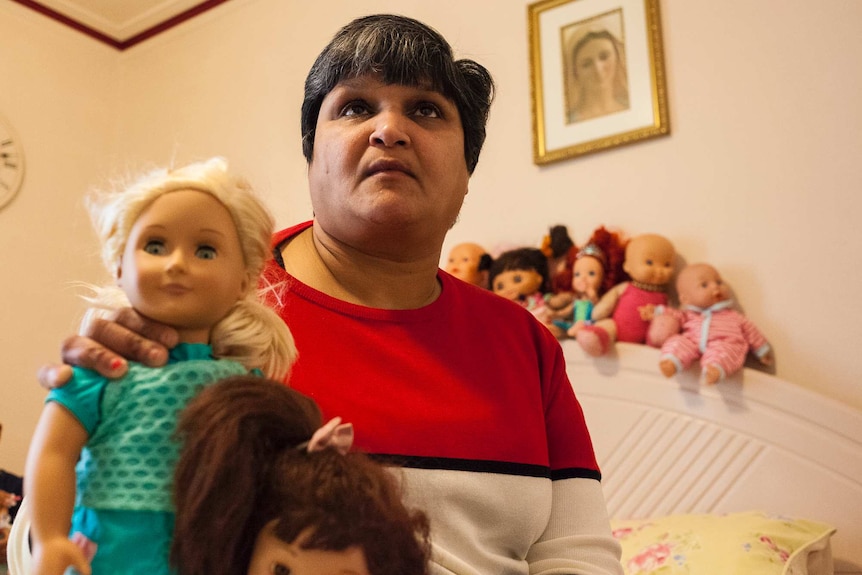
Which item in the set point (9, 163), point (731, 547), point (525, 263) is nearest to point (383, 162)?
point (731, 547)

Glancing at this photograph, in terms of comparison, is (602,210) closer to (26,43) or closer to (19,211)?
Result: (19,211)

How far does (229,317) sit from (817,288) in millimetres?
1617

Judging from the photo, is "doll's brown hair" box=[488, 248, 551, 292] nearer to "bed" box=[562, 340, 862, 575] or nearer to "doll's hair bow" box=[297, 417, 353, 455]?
"bed" box=[562, 340, 862, 575]

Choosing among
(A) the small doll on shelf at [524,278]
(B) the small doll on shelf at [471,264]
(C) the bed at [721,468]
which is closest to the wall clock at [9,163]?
(B) the small doll on shelf at [471,264]

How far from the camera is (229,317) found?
0.63 metres

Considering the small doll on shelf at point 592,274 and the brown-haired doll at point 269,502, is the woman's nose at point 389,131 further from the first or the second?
the small doll on shelf at point 592,274

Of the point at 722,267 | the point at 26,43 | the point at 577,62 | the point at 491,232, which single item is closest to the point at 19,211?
the point at 26,43

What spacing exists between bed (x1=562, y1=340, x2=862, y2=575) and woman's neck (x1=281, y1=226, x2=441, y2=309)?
0.82 metres

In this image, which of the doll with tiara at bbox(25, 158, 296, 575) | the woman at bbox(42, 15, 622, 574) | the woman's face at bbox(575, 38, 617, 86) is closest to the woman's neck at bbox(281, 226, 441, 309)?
the woman at bbox(42, 15, 622, 574)

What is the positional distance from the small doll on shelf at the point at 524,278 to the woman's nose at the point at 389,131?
3.96 feet

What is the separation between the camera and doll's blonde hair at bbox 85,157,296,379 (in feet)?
2.04

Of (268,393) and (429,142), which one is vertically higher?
(429,142)

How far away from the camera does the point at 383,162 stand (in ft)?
3.00

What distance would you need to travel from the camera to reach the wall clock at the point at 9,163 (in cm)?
302
